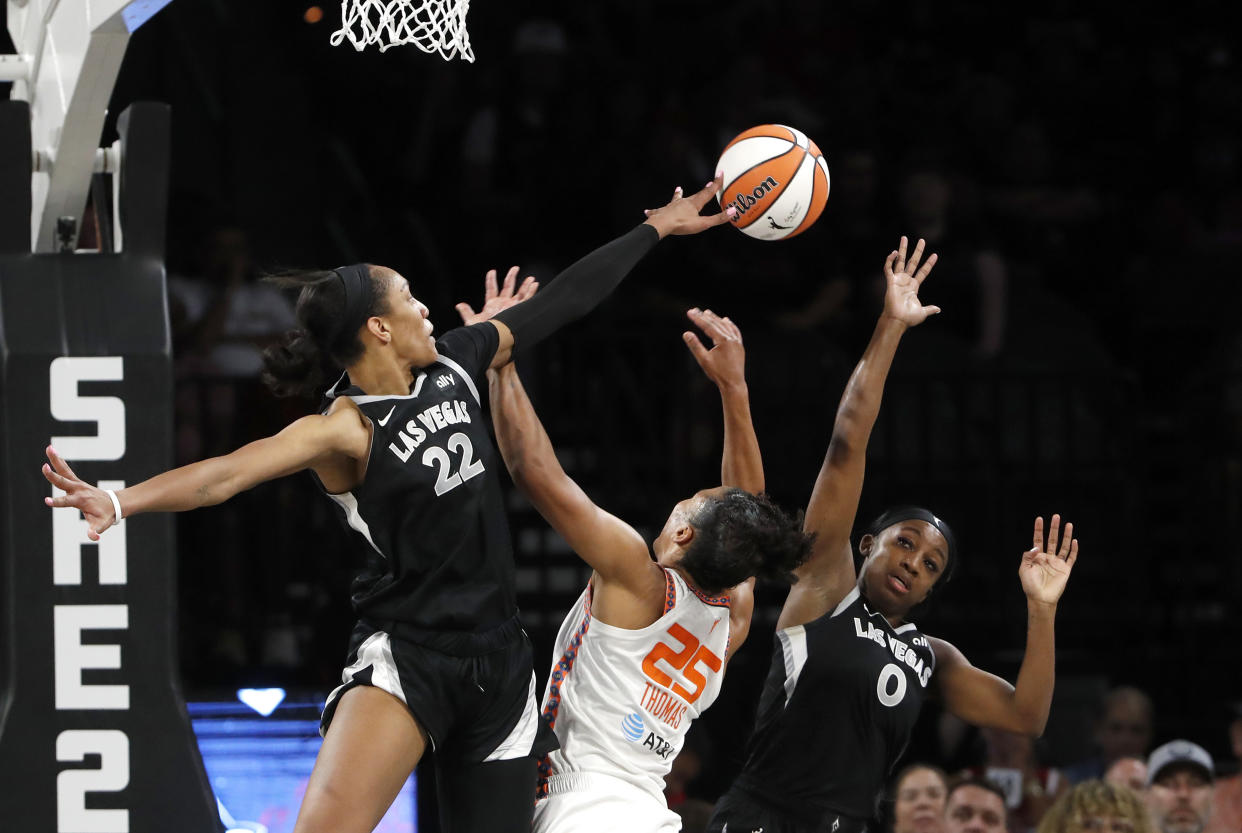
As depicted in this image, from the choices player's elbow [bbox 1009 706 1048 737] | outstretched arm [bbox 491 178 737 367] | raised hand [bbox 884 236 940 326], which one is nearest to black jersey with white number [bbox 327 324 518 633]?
outstretched arm [bbox 491 178 737 367]

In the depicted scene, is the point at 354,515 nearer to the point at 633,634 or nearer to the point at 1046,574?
the point at 633,634

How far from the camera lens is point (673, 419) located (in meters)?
8.60

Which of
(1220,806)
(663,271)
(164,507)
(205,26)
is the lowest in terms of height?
(1220,806)

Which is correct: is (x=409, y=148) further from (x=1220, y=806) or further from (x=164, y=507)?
(x=164, y=507)

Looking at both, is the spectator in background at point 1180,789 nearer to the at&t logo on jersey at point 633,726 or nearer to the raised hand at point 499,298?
the at&t logo on jersey at point 633,726

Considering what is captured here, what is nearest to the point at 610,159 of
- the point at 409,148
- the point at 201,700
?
the point at 409,148

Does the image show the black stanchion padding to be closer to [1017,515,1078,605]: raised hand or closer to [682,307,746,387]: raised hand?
[682,307,746,387]: raised hand

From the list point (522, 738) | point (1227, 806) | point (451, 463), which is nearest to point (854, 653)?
point (522, 738)

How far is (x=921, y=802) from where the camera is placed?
6738 millimetres

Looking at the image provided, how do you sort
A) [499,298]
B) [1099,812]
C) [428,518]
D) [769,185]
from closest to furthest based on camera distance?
[428,518]
[499,298]
[769,185]
[1099,812]

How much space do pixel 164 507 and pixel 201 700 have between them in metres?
4.03

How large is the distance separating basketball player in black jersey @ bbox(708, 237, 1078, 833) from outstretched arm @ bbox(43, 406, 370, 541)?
1.60 m

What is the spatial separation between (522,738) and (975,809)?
2.75 metres

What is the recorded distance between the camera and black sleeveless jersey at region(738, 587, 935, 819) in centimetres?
509
